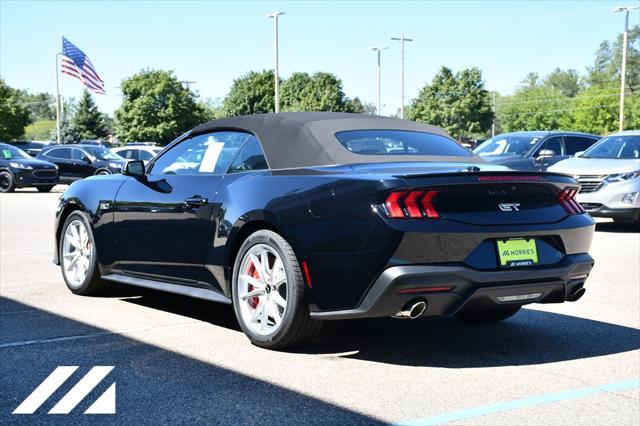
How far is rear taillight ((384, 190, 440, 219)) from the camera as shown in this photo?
464 cm

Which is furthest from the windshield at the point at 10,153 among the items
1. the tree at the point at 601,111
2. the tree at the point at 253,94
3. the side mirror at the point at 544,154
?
the tree at the point at 601,111

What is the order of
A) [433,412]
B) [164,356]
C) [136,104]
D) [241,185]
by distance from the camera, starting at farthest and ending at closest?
[136,104], [241,185], [164,356], [433,412]

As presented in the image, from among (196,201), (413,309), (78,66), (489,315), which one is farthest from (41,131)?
(413,309)

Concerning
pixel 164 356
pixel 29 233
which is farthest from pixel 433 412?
pixel 29 233

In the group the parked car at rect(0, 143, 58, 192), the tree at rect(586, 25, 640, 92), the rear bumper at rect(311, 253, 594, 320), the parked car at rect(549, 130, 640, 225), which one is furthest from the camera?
the tree at rect(586, 25, 640, 92)

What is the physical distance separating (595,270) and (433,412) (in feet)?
18.7

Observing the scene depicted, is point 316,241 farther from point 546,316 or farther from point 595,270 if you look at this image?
point 595,270

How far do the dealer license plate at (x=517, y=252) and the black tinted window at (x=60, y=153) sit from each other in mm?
25840

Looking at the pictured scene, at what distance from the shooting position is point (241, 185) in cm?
552

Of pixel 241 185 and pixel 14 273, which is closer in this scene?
pixel 241 185

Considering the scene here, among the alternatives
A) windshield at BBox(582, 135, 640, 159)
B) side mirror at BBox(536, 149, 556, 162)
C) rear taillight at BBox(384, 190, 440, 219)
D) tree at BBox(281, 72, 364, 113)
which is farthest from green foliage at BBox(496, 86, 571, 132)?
rear taillight at BBox(384, 190, 440, 219)

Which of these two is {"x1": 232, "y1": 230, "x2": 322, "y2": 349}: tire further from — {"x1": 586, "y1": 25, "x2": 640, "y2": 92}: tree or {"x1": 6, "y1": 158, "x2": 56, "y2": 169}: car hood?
{"x1": 586, "y1": 25, "x2": 640, "y2": 92}: tree

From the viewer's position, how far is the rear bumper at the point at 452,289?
15.1 ft

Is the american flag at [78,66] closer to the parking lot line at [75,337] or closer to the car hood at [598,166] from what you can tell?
the car hood at [598,166]
